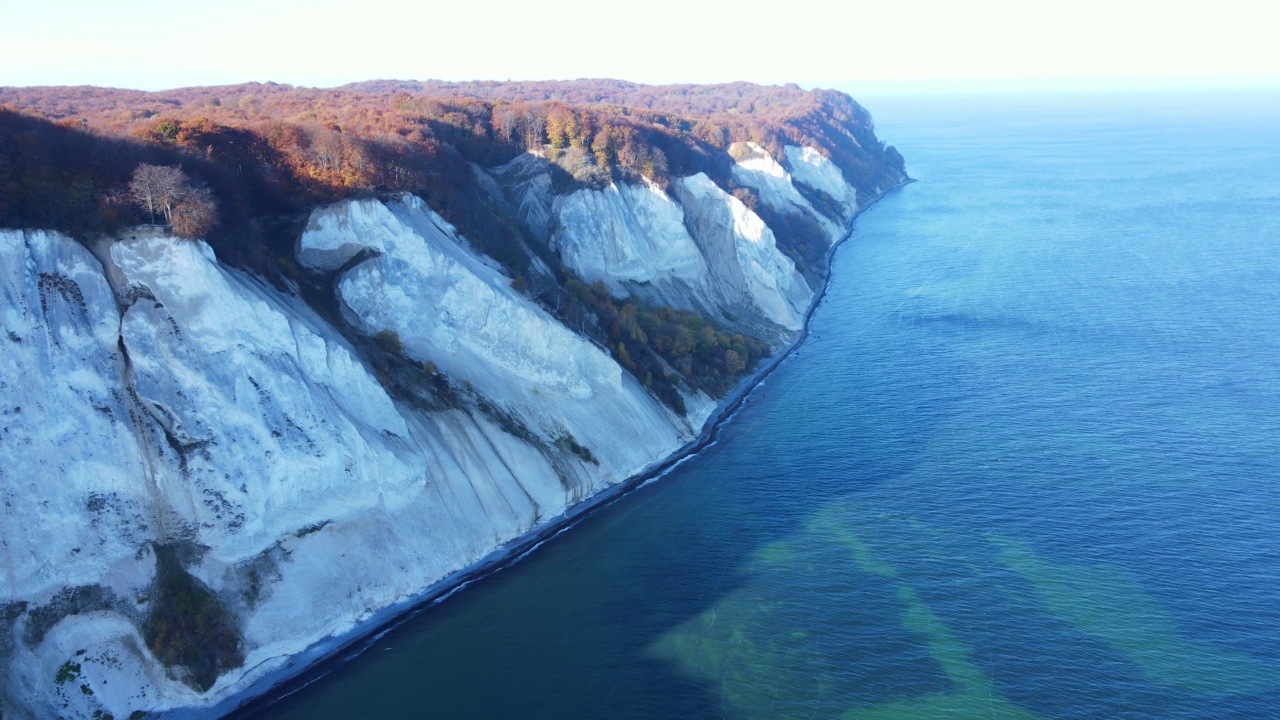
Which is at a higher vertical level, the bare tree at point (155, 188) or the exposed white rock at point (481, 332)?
the bare tree at point (155, 188)

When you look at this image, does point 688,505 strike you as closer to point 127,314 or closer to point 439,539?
point 439,539

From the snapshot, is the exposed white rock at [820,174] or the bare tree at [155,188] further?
the exposed white rock at [820,174]

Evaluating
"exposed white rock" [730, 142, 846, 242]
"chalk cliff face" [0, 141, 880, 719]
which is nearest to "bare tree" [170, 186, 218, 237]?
"chalk cliff face" [0, 141, 880, 719]

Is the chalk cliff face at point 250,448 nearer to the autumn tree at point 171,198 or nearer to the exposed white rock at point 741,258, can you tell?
the autumn tree at point 171,198

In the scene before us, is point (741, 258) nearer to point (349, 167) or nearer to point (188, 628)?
point (349, 167)

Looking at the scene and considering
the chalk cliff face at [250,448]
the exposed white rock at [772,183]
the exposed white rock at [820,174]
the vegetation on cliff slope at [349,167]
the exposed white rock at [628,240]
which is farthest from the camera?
the exposed white rock at [820,174]

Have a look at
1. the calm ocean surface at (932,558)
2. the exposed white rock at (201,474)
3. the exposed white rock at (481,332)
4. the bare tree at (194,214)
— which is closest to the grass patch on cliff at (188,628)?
the exposed white rock at (201,474)

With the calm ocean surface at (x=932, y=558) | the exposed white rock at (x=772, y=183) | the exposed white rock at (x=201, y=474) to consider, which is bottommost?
the calm ocean surface at (x=932, y=558)

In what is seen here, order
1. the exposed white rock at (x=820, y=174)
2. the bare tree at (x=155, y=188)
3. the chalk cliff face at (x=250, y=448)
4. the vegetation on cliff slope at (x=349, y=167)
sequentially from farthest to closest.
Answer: the exposed white rock at (x=820, y=174) → the vegetation on cliff slope at (x=349, y=167) → the bare tree at (x=155, y=188) → the chalk cliff face at (x=250, y=448)
